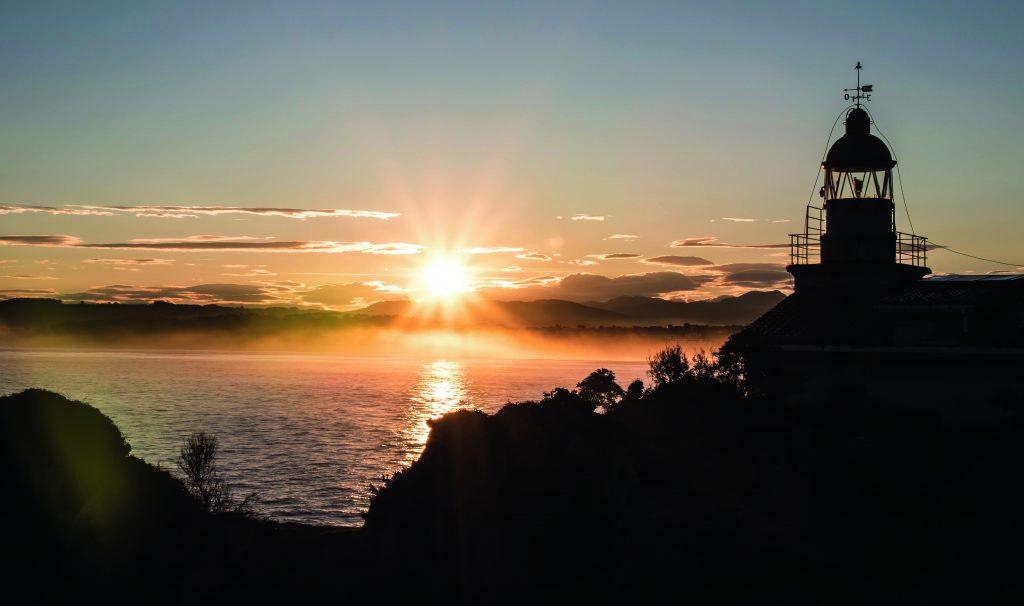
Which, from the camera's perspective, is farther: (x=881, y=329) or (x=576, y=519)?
(x=881, y=329)

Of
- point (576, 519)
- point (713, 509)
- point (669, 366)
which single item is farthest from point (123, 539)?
point (669, 366)

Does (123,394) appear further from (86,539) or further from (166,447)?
(86,539)

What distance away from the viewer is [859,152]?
39.4m

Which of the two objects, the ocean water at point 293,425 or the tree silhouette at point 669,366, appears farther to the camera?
the ocean water at point 293,425

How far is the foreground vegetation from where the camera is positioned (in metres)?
23.6

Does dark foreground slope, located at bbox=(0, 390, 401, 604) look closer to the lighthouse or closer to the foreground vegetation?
the foreground vegetation

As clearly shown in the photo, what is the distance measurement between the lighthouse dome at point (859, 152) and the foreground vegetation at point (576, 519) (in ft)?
43.3

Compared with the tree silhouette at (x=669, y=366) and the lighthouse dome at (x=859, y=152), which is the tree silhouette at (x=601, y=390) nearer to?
the tree silhouette at (x=669, y=366)

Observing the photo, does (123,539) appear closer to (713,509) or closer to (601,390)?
(713,509)

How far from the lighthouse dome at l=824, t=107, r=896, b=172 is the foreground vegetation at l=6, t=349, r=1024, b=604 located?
13208mm

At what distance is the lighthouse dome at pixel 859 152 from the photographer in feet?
129

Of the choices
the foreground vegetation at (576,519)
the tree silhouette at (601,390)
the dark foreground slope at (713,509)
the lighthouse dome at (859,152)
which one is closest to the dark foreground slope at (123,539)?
the foreground vegetation at (576,519)

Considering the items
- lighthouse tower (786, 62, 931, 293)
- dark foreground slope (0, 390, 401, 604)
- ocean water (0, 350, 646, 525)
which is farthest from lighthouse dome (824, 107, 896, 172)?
dark foreground slope (0, 390, 401, 604)

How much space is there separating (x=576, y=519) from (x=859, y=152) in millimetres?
23171
